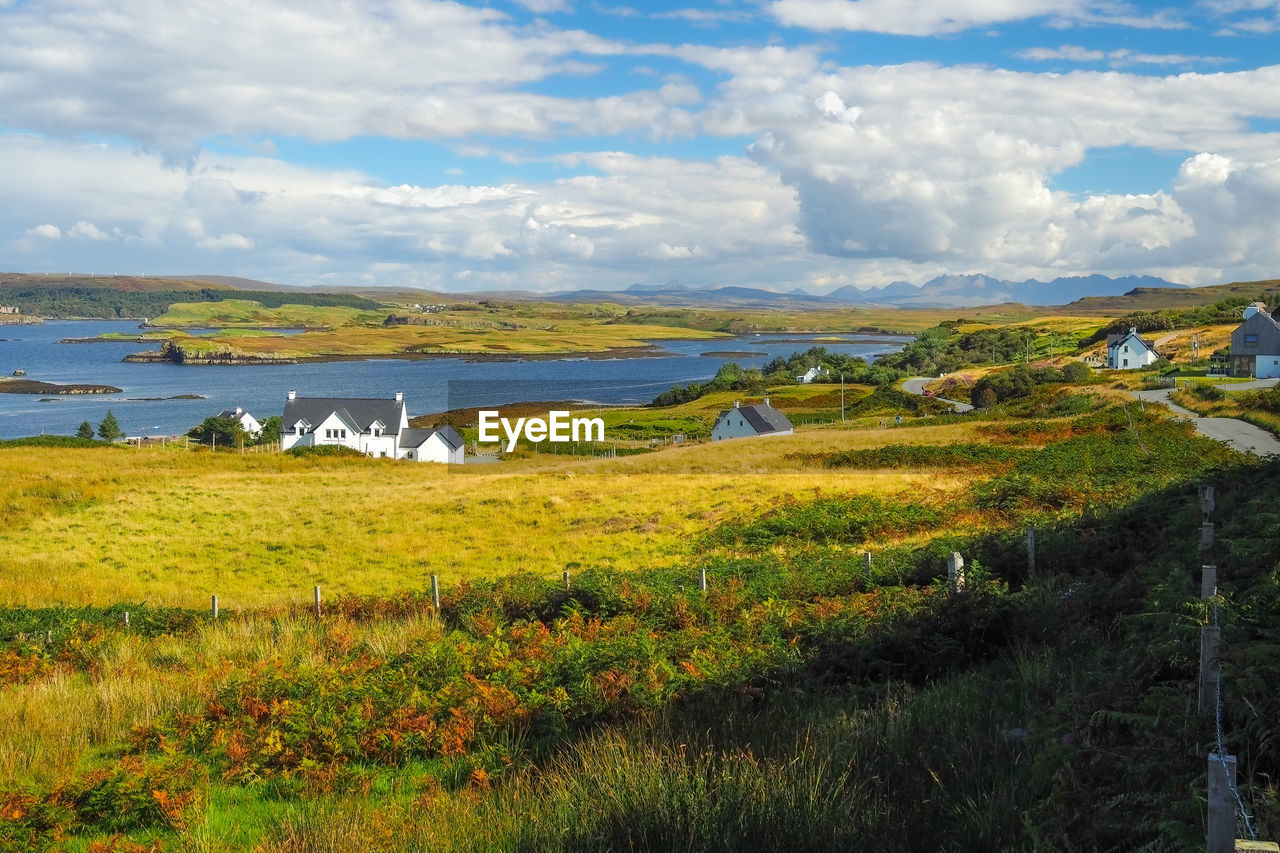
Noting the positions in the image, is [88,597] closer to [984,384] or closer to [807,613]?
[807,613]

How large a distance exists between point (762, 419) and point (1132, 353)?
151ft

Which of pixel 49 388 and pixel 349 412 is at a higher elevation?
pixel 349 412

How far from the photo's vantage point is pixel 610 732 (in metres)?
7.02

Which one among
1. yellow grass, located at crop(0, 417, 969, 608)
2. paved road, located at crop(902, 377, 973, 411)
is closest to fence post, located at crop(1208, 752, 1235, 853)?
yellow grass, located at crop(0, 417, 969, 608)

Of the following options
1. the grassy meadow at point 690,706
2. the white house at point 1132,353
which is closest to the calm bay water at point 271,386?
the white house at point 1132,353

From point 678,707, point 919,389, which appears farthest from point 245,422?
point 678,707

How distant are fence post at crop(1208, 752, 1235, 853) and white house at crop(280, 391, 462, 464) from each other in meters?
72.9

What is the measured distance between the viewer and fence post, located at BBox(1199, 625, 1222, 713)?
4977 mm

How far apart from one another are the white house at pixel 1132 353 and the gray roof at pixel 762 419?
4059 cm

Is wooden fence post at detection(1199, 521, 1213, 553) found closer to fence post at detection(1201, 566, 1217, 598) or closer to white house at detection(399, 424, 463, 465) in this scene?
fence post at detection(1201, 566, 1217, 598)

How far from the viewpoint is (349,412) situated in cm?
7600

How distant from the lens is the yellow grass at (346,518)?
2450 cm

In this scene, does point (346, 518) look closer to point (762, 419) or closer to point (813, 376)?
point (762, 419)

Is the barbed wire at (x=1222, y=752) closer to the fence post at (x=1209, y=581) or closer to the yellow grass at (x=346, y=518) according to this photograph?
the fence post at (x=1209, y=581)
